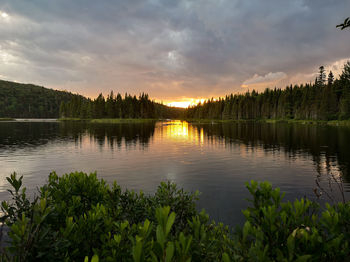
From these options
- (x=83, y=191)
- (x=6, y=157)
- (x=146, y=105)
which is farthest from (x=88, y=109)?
(x=83, y=191)

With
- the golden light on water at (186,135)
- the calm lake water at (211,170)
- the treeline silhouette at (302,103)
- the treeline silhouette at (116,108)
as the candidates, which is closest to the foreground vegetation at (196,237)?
the calm lake water at (211,170)

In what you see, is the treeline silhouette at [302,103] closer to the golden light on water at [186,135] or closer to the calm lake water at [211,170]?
the golden light on water at [186,135]

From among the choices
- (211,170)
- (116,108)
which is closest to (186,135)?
(211,170)

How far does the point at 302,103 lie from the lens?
125438mm

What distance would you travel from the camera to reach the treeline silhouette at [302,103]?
107 m

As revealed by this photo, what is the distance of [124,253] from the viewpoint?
11.1ft

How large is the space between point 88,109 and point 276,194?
644 feet

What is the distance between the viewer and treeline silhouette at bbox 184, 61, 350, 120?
107 meters

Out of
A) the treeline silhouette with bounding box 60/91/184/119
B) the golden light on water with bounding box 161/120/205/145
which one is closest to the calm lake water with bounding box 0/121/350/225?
the golden light on water with bounding box 161/120/205/145

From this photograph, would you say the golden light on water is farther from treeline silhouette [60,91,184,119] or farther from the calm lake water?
treeline silhouette [60,91,184,119]

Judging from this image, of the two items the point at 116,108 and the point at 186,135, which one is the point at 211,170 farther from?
the point at 116,108

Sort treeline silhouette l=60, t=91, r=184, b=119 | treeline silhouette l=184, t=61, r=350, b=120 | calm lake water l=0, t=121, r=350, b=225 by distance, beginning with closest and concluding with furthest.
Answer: calm lake water l=0, t=121, r=350, b=225
treeline silhouette l=184, t=61, r=350, b=120
treeline silhouette l=60, t=91, r=184, b=119

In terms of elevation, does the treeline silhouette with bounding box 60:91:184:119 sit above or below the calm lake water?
above

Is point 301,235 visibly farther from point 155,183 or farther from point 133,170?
point 133,170
